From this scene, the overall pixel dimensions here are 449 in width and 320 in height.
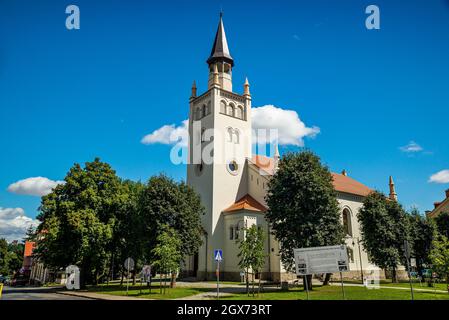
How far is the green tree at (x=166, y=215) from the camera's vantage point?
31125mm

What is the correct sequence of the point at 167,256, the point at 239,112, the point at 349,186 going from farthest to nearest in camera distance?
1. the point at 349,186
2. the point at 239,112
3. the point at 167,256

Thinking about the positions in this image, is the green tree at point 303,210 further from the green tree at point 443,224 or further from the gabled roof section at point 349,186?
the green tree at point 443,224

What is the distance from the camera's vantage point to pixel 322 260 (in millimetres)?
18844

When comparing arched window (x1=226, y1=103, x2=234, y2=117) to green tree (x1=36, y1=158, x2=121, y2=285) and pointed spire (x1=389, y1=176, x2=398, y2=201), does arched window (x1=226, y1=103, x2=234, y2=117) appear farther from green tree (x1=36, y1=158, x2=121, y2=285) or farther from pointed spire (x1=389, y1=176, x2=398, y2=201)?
pointed spire (x1=389, y1=176, x2=398, y2=201)

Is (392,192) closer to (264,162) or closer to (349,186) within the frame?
(349,186)

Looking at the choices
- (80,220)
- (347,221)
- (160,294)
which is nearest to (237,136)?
(347,221)

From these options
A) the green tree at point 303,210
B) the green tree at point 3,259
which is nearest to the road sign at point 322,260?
the green tree at point 303,210

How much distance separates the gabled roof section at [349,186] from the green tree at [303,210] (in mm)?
18515

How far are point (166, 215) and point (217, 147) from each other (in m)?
14.8

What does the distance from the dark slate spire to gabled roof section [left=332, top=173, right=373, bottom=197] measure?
2250 cm
